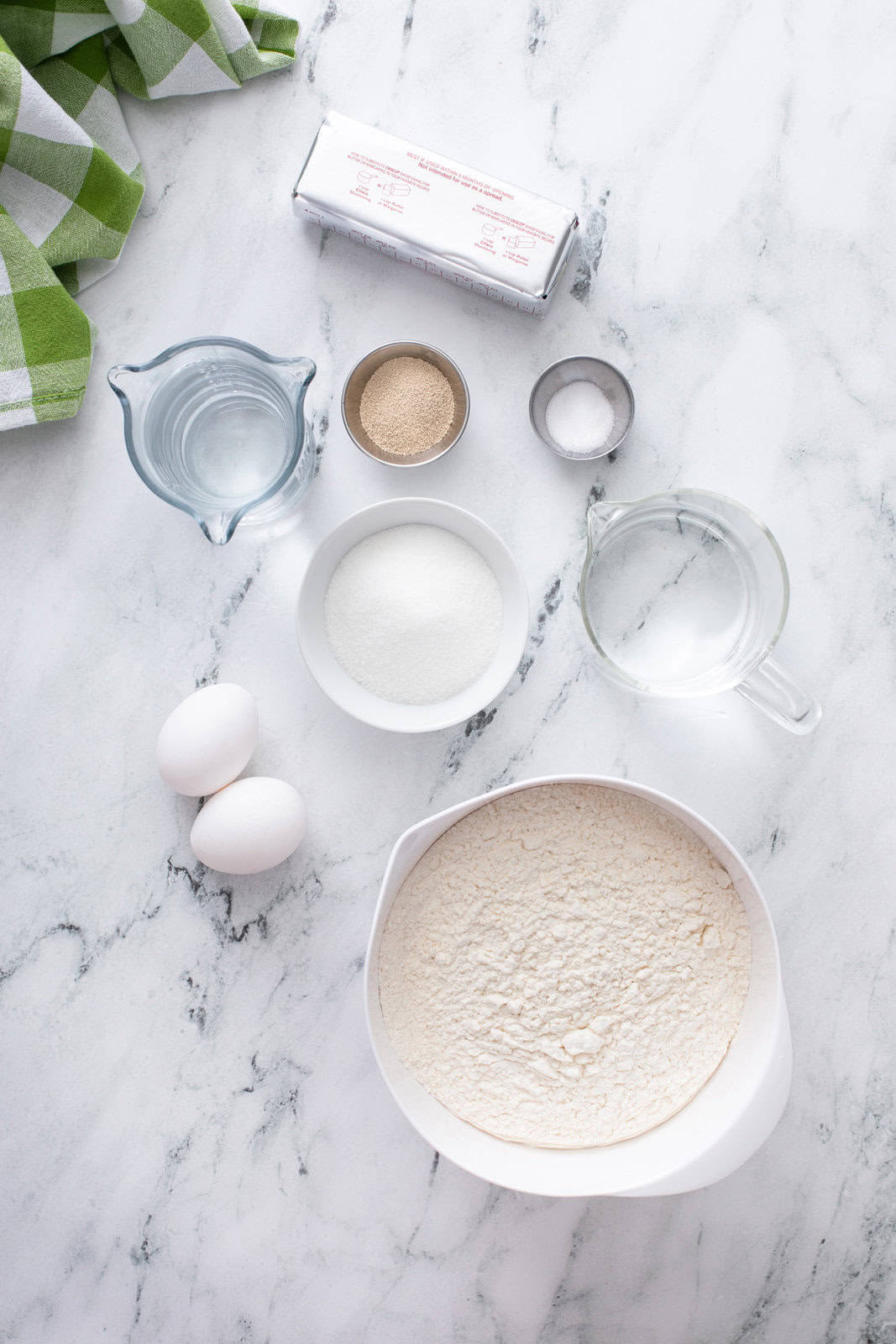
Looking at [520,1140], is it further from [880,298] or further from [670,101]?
[670,101]

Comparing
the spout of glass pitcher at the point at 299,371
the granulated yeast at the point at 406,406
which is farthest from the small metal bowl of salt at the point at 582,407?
the spout of glass pitcher at the point at 299,371

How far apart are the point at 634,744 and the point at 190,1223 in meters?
0.83

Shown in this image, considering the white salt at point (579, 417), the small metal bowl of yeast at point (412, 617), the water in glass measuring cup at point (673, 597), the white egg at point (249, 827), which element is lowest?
the white egg at point (249, 827)

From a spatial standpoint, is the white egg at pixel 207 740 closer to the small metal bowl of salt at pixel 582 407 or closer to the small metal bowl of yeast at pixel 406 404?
the small metal bowl of yeast at pixel 406 404

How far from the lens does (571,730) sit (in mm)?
1031

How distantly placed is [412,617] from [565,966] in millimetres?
421

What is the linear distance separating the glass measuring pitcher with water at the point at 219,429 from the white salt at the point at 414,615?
5.3 inches

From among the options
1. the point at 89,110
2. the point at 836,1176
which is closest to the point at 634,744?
the point at 836,1176

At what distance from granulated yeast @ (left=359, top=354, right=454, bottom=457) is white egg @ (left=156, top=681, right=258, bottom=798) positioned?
14.1 inches

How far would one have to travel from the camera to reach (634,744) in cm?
103

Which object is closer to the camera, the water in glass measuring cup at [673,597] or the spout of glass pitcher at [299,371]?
the spout of glass pitcher at [299,371]

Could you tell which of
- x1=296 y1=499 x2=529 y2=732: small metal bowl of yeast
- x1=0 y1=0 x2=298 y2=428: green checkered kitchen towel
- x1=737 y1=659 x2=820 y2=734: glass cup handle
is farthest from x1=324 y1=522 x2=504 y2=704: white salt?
x1=0 y1=0 x2=298 y2=428: green checkered kitchen towel

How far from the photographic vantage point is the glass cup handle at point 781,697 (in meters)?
0.95

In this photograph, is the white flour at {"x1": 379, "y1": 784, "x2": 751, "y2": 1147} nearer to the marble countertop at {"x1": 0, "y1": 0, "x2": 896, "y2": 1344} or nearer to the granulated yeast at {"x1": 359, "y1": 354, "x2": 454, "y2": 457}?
the marble countertop at {"x1": 0, "y1": 0, "x2": 896, "y2": 1344}
